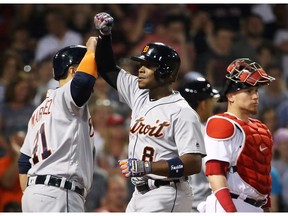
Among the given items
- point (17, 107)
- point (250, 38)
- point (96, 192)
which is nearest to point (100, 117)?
point (17, 107)

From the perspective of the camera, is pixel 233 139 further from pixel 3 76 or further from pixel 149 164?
pixel 3 76

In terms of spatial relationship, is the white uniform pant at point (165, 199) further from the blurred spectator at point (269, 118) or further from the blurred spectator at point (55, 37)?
the blurred spectator at point (55, 37)

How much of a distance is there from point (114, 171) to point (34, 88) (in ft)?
5.55

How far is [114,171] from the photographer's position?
1014 centimetres

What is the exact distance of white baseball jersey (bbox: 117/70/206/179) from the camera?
604cm

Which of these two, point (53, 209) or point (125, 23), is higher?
point (125, 23)

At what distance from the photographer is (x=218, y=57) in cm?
1221

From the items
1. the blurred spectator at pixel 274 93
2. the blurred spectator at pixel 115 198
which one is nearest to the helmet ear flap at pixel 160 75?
the blurred spectator at pixel 115 198

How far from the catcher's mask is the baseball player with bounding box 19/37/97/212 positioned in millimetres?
1030

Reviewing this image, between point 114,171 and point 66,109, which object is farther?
point 114,171

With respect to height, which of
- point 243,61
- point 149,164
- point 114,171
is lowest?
point 114,171

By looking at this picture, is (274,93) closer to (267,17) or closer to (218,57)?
(218,57)

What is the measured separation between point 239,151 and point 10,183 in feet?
11.1

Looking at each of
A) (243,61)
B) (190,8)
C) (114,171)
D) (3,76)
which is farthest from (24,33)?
(243,61)
